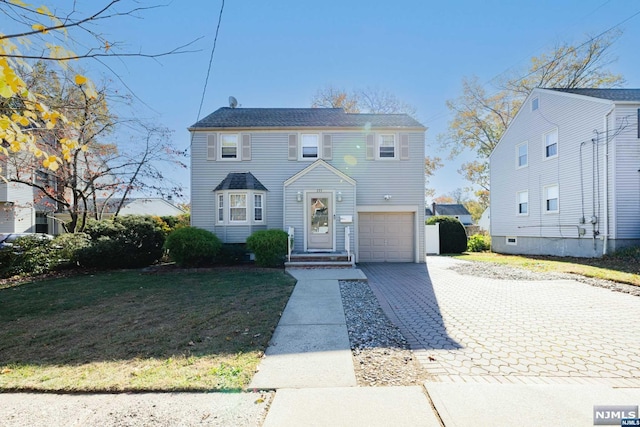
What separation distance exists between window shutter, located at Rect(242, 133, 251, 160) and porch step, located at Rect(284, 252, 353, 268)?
492cm

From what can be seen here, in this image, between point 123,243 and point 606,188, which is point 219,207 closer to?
point 123,243

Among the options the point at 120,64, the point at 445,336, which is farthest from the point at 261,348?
the point at 120,64

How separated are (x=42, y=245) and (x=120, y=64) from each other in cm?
1060

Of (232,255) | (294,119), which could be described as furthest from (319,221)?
(294,119)

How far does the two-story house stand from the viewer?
1238 cm

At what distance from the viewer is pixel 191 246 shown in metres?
10.4

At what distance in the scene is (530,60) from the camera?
20.8 meters

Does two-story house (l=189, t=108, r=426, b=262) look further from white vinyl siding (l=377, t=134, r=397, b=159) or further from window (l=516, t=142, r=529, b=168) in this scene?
window (l=516, t=142, r=529, b=168)

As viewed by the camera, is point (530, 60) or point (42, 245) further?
point (530, 60)

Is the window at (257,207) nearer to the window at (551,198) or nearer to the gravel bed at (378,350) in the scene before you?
the gravel bed at (378,350)

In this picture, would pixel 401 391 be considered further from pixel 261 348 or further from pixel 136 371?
pixel 136 371

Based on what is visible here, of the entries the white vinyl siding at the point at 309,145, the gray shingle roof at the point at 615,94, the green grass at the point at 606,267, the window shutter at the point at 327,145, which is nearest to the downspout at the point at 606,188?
the green grass at the point at 606,267

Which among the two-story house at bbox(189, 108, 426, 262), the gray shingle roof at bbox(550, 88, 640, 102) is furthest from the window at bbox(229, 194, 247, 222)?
the gray shingle roof at bbox(550, 88, 640, 102)

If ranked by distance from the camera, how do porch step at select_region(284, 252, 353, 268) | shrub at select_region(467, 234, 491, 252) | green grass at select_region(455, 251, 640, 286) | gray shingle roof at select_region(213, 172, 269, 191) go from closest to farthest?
green grass at select_region(455, 251, 640, 286)
porch step at select_region(284, 252, 353, 268)
gray shingle roof at select_region(213, 172, 269, 191)
shrub at select_region(467, 234, 491, 252)
